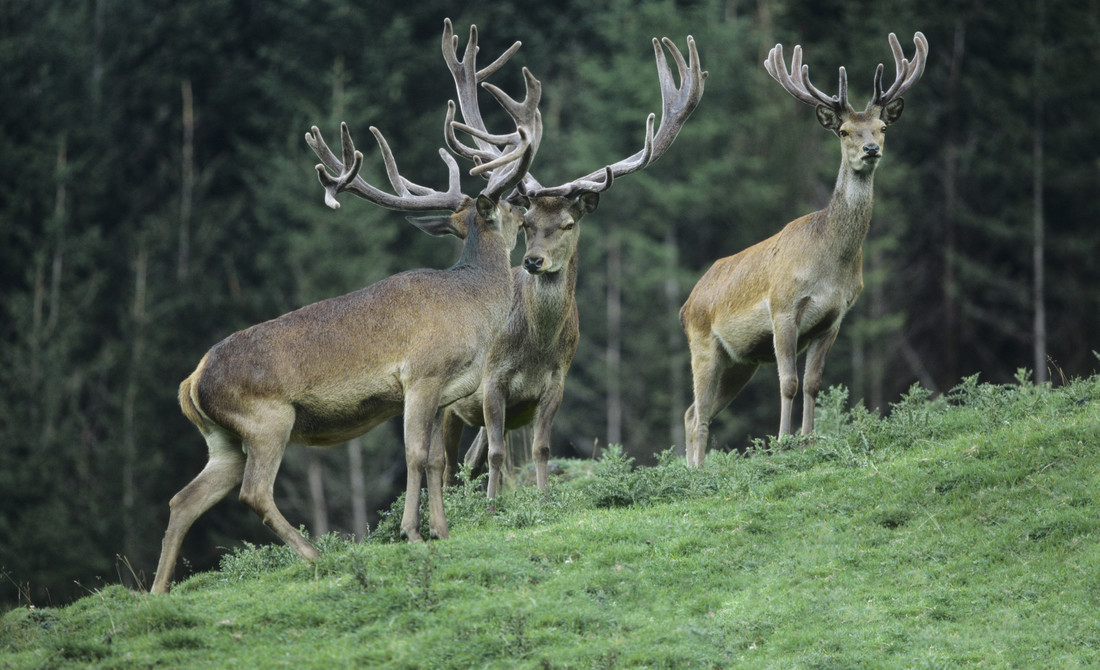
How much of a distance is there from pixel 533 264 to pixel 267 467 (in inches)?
114

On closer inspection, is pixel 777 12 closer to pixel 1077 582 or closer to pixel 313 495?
pixel 313 495

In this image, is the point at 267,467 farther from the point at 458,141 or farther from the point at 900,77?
the point at 900,77

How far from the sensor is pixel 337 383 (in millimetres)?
10188

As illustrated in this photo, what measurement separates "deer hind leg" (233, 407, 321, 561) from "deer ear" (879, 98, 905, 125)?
6.41m

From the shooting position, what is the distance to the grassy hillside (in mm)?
→ 8555

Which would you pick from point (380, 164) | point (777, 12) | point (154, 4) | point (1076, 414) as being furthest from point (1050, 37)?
point (1076, 414)

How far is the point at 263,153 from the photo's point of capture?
41.5 m

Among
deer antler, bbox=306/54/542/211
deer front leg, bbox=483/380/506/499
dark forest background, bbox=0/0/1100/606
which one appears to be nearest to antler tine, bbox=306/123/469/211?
deer antler, bbox=306/54/542/211

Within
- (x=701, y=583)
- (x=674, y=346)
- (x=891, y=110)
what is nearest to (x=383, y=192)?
(x=701, y=583)

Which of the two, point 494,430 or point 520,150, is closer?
point 520,150

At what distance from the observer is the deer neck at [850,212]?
12.9 metres

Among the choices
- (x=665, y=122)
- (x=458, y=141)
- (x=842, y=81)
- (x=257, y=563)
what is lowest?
(x=257, y=563)

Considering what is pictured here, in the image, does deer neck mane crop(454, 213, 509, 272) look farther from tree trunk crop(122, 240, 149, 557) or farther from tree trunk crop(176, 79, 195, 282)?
tree trunk crop(176, 79, 195, 282)

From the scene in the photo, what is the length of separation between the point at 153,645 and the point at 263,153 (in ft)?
112
